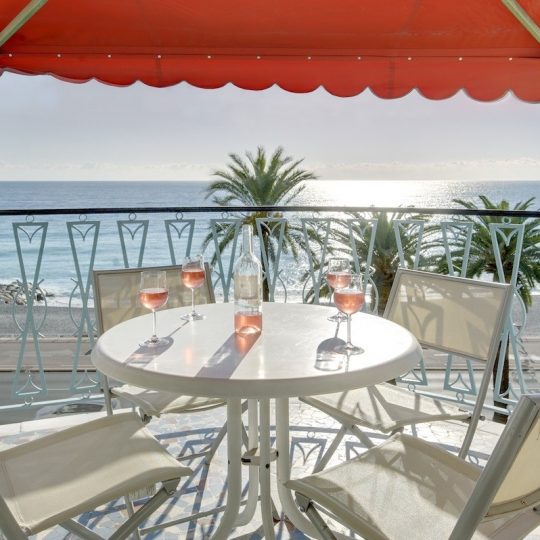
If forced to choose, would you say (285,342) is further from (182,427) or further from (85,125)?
(85,125)

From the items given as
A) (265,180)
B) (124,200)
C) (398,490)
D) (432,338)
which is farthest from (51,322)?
(398,490)

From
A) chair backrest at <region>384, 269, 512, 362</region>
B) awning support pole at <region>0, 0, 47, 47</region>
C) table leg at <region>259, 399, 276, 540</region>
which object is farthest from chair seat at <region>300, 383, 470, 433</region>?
awning support pole at <region>0, 0, 47, 47</region>

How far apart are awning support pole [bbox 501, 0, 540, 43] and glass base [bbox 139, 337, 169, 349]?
2.42m

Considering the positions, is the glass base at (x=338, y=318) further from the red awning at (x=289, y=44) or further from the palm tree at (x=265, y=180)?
the palm tree at (x=265, y=180)

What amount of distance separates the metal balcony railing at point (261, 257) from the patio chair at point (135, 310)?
641 mm

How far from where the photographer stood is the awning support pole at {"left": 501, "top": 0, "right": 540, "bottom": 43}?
9.12 ft

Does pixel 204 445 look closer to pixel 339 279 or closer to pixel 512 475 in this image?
pixel 339 279

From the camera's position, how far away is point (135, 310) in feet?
8.66

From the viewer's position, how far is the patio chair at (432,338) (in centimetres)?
219

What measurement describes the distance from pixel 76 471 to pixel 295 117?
42415 mm

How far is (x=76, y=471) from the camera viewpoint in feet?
5.73

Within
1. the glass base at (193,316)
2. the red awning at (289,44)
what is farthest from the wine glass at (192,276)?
the red awning at (289,44)

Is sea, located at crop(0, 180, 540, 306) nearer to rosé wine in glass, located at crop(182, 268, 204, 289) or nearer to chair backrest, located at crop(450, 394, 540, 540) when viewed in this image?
rosé wine in glass, located at crop(182, 268, 204, 289)

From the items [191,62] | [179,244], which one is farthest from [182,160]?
[191,62]
